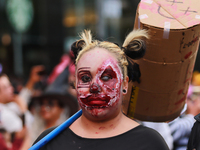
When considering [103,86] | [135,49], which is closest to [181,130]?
[135,49]

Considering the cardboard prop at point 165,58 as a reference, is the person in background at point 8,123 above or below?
below

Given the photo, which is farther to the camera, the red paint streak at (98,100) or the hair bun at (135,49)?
the hair bun at (135,49)

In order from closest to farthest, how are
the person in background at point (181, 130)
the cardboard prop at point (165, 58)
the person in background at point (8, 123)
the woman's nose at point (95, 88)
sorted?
the woman's nose at point (95, 88)
the cardboard prop at point (165, 58)
the person in background at point (181, 130)
the person in background at point (8, 123)

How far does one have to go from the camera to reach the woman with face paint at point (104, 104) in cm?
162

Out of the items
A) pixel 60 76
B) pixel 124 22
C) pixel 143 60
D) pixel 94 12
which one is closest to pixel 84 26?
pixel 94 12

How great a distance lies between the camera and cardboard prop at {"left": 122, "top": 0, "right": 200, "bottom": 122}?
1743 millimetres

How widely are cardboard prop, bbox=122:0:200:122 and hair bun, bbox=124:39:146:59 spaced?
0.05 m

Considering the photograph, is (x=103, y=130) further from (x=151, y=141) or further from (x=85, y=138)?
(x=151, y=141)

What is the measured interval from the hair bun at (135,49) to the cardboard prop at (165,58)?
0.17 ft

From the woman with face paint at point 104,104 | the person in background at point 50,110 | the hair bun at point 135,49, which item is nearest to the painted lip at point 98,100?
the woman with face paint at point 104,104

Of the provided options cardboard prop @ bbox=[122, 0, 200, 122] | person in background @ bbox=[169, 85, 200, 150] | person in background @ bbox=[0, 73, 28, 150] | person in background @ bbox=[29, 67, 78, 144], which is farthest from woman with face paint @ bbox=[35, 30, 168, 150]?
person in background @ bbox=[0, 73, 28, 150]

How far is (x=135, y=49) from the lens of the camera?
178 cm

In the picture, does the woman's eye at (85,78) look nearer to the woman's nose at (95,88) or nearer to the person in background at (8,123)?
the woman's nose at (95,88)

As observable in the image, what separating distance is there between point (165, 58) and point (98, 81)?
505 millimetres
